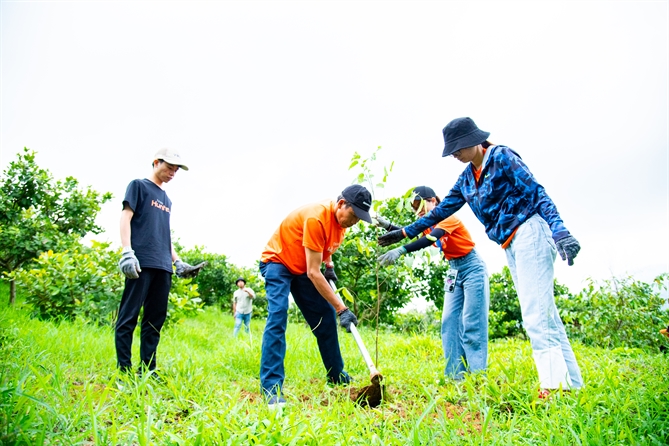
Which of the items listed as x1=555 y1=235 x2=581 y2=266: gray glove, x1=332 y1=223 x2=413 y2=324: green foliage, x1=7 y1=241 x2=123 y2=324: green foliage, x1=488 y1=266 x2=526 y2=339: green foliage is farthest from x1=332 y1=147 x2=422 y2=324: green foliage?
x1=555 y1=235 x2=581 y2=266: gray glove

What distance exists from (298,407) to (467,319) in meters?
1.46

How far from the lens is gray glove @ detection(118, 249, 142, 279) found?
251 centimetres

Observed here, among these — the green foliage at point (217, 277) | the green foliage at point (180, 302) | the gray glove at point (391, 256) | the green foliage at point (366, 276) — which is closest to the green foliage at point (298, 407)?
the gray glove at point (391, 256)

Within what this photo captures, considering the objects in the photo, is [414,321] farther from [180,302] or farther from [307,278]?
[307,278]

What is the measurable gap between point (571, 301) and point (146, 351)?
675 centimetres

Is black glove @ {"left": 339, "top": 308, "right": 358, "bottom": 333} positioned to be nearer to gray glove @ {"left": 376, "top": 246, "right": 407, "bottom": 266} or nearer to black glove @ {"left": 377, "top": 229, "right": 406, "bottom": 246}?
gray glove @ {"left": 376, "top": 246, "right": 407, "bottom": 266}

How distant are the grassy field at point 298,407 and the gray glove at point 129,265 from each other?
0.66 m

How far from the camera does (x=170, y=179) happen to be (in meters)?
3.09

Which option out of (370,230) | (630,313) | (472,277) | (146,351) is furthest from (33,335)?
(630,313)

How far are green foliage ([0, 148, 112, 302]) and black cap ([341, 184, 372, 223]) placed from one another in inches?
302

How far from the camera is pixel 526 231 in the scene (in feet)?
7.46

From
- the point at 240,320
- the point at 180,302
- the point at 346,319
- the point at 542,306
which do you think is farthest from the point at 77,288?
the point at 542,306

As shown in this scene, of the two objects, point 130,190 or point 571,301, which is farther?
point 571,301

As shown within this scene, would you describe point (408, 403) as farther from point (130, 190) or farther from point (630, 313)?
point (630, 313)
